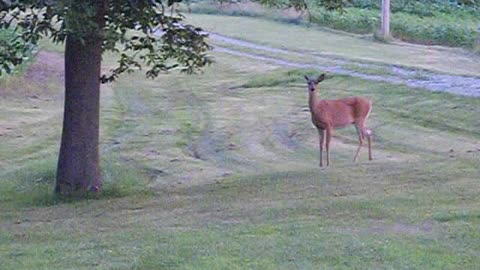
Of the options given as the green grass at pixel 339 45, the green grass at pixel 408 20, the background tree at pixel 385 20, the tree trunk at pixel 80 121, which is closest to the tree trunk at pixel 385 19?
the background tree at pixel 385 20

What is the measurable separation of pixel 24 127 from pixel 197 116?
11.9 feet

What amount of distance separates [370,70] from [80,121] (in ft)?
50.3

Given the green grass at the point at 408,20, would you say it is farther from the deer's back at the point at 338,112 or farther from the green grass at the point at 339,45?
the deer's back at the point at 338,112

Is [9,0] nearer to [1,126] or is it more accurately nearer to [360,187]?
[360,187]

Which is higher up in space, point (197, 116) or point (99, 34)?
point (99, 34)

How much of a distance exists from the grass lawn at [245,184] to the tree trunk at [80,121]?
0.39 m

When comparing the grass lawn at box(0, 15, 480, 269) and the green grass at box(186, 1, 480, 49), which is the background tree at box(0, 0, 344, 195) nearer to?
the grass lawn at box(0, 15, 480, 269)

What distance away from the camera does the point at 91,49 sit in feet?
45.6

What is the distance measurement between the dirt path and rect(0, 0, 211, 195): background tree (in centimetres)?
1031

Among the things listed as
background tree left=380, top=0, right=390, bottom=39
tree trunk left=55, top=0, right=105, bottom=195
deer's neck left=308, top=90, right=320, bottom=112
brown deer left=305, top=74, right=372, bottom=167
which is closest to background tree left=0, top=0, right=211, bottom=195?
tree trunk left=55, top=0, right=105, bottom=195

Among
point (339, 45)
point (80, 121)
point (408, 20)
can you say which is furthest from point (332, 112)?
point (408, 20)

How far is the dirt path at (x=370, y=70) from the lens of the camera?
81.5 feet

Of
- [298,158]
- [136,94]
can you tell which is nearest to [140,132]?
[298,158]

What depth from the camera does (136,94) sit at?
90.9 feet
